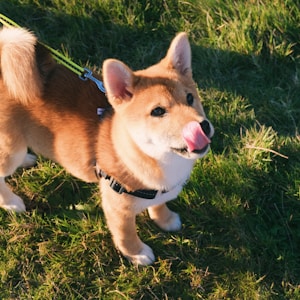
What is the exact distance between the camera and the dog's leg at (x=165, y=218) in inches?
110

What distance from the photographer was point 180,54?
7.40 feet

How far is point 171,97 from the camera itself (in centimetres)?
208

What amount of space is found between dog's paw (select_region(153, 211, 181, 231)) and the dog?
0.89 feet

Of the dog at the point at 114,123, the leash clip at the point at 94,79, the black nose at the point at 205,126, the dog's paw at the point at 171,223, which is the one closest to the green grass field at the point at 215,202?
the dog's paw at the point at 171,223

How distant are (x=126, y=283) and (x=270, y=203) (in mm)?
1023

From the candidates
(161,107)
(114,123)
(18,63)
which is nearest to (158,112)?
(161,107)

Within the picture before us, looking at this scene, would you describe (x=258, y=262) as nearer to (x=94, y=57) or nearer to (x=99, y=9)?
(x=94, y=57)

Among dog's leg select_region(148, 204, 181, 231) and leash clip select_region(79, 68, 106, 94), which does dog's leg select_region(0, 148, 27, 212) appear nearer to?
leash clip select_region(79, 68, 106, 94)

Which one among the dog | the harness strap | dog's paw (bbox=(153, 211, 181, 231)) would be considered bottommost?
dog's paw (bbox=(153, 211, 181, 231))

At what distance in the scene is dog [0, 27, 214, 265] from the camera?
6.77 ft

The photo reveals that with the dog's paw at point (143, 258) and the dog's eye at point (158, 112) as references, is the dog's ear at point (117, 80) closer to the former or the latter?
the dog's eye at point (158, 112)

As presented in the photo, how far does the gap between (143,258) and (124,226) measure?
0.33 meters

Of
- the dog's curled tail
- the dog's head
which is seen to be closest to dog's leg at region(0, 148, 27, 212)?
the dog's curled tail

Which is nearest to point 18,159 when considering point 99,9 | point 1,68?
point 1,68
